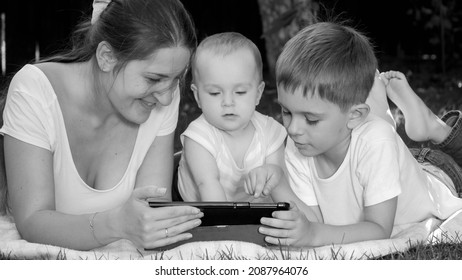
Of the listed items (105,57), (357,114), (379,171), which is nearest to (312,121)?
(357,114)

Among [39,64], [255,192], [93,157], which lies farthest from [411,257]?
[39,64]

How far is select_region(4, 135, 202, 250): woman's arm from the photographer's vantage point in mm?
2691

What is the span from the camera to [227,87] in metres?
3.40

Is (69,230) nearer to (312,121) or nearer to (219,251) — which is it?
(219,251)

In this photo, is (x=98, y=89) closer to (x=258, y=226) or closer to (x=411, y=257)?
(x=258, y=226)

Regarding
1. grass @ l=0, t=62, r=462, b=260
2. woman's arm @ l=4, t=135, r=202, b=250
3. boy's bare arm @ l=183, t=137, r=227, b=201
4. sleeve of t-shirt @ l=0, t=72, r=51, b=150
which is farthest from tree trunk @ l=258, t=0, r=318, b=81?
woman's arm @ l=4, t=135, r=202, b=250

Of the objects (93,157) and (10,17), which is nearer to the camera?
(93,157)

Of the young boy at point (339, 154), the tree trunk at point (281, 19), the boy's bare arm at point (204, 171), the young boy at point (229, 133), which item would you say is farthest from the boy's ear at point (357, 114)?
the tree trunk at point (281, 19)

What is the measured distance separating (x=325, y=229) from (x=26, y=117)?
49.8 inches

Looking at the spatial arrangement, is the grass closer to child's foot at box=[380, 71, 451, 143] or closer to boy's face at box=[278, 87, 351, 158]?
boy's face at box=[278, 87, 351, 158]

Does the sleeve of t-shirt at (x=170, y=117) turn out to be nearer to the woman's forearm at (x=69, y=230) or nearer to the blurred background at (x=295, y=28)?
the woman's forearm at (x=69, y=230)

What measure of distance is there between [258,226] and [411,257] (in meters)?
0.58
